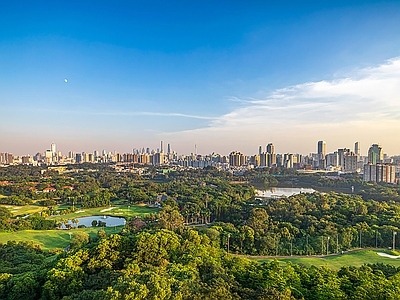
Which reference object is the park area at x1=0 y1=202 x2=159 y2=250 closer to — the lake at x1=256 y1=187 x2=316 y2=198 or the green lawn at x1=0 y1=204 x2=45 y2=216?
the green lawn at x1=0 y1=204 x2=45 y2=216

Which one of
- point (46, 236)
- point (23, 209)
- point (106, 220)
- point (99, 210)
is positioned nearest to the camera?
point (46, 236)

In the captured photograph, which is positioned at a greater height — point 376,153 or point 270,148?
point 270,148

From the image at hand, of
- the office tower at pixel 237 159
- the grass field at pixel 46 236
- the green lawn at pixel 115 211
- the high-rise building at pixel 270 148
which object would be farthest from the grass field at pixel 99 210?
the high-rise building at pixel 270 148

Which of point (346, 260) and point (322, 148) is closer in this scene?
point (346, 260)

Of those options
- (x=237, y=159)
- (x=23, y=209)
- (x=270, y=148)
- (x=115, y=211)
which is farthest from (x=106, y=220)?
(x=270, y=148)

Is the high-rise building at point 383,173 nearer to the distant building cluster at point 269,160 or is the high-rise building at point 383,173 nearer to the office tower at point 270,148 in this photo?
the distant building cluster at point 269,160

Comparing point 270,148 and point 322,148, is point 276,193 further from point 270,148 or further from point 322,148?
point 322,148

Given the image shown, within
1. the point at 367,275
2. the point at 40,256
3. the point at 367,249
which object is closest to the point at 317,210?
the point at 367,249

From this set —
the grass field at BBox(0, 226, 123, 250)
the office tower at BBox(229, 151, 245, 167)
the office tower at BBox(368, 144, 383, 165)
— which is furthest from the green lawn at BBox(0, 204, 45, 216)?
the office tower at BBox(229, 151, 245, 167)

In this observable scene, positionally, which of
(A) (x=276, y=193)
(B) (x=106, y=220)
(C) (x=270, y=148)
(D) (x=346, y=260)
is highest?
(C) (x=270, y=148)
